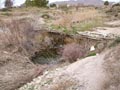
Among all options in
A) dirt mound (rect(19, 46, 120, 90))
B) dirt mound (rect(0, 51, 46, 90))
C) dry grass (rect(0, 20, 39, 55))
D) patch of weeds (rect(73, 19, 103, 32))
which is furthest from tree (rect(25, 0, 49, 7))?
dirt mound (rect(19, 46, 120, 90))

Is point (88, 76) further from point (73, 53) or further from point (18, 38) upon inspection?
point (18, 38)

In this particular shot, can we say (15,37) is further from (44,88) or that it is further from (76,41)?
(44,88)

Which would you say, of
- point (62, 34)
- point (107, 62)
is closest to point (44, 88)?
point (107, 62)

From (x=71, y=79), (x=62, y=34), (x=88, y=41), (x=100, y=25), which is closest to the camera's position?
(x=71, y=79)

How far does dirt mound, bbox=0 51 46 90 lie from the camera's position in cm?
1097

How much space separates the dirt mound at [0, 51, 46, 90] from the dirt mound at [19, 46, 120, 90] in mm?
821

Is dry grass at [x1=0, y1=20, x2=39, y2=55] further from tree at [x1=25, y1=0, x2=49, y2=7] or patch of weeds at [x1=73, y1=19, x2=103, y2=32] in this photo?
tree at [x1=25, y1=0, x2=49, y2=7]

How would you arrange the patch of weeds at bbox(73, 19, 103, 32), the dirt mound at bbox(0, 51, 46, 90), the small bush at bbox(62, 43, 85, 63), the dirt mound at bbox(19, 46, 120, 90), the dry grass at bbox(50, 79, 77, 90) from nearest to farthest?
1. the dirt mound at bbox(19, 46, 120, 90)
2. the dry grass at bbox(50, 79, 77, 90)
3. the dirt mound at bbox(0, 51, 46, 90)
4. the small bush at bbox(62, 43, 85, 63)
5. the patch of weeds at bbox(73, 19, 103, 32)

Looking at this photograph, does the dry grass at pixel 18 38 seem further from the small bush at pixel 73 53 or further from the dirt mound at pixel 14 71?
the small bush at pixel 73 53

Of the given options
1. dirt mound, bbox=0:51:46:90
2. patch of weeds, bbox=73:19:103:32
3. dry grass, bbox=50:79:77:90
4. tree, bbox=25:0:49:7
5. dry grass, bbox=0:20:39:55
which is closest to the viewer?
dry grass, bbox=50:79:77:90

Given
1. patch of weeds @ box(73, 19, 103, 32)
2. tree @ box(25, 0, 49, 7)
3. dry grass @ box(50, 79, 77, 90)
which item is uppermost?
dry grass @ box(50, 79, 77, 90)

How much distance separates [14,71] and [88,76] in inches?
145

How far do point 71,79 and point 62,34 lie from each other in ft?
33.0

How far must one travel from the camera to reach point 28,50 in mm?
17281
